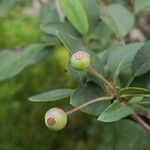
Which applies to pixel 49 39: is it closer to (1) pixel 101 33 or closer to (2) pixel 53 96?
(1) pixel 101 33

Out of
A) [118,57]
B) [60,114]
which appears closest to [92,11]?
[118,57]

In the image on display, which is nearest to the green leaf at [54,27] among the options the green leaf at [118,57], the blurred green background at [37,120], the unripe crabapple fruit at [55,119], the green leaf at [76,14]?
the green leaf at [76,14]

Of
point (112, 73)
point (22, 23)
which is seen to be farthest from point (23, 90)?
point (112, 73)

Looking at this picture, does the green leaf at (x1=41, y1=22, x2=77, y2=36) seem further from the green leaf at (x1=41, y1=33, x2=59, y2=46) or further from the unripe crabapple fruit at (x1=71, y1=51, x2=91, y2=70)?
the unripe crabapple fruit at (x1=71, y1=51, x2=91, y2=70)

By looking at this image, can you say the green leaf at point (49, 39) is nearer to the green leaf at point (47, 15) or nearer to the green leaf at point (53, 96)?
the green leaf at point (47, 15)

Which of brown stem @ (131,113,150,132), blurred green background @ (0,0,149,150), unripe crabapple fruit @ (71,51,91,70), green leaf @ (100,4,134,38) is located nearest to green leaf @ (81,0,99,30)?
green leaf @ (100,4,134,38)

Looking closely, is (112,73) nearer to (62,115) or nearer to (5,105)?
(62,115)
